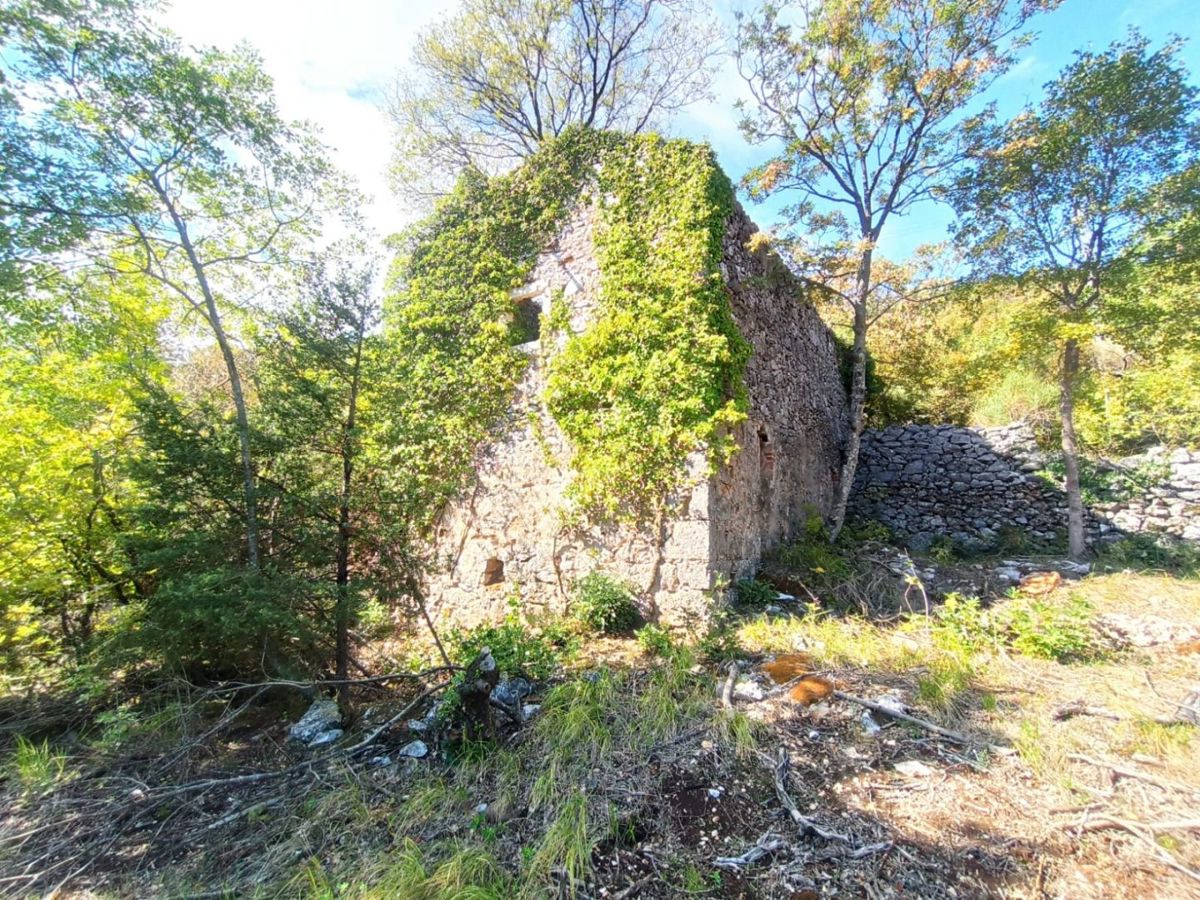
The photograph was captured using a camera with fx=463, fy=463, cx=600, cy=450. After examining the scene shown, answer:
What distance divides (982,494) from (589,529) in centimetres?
816

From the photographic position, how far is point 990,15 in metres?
6.16

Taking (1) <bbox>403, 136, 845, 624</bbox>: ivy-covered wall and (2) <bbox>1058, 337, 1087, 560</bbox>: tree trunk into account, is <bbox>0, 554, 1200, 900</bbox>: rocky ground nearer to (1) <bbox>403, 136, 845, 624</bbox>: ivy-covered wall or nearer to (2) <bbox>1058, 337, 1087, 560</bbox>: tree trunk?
(1) <bbox>403, 136, 845, 624</bbox>: ivy-covered wall

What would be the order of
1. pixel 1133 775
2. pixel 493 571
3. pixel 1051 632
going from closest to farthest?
pixel 1133 775 → pixel 1051 632 → pixel 493 571

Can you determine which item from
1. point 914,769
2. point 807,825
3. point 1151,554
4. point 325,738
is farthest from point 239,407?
point 1151,554

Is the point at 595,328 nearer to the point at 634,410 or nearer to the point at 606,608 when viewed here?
the point at 634,410

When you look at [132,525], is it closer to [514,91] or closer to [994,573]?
[994,573]

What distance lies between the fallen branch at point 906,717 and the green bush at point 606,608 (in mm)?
2049

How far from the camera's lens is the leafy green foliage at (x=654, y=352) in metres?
4.85

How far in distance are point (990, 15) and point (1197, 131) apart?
9.74ft

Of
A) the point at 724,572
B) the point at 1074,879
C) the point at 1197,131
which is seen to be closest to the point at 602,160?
the point at 724,572

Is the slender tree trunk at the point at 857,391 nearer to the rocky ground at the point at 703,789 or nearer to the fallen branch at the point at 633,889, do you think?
the rocky ground at the point at 703,789

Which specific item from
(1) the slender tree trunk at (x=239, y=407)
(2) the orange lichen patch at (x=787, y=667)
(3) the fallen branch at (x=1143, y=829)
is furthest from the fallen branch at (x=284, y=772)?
(3) the fallen branch at (x=1143, y=829)

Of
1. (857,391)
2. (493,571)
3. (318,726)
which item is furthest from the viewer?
(857,391)

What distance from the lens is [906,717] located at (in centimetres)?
303
